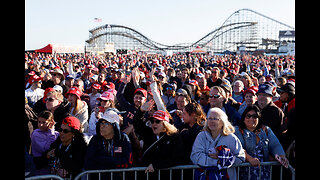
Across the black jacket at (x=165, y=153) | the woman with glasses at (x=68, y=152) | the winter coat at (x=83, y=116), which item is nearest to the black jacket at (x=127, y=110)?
the winter coat at (x=83, y=116)

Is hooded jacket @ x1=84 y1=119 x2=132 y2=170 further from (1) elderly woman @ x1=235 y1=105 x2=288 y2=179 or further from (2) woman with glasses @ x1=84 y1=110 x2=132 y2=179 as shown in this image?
(1) elderly woman @ x1=235 y1=105 x2=288 y2=179

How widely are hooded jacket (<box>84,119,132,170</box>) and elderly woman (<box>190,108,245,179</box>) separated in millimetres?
711

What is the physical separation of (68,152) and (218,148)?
5.39 feet

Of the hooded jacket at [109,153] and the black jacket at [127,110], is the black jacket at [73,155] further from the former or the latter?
the black jacket at [127,110]

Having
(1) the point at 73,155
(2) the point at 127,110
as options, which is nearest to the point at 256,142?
(1) the point at 73,155

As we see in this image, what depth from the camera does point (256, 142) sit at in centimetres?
336

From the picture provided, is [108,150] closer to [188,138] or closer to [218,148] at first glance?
[188,138]

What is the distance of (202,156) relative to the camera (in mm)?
3020

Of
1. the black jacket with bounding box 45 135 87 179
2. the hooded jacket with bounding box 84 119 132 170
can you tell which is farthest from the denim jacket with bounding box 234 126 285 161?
the black jacket with bounding box 45 135 87 179

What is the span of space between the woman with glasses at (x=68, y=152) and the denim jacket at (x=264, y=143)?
→ 70.6 inches

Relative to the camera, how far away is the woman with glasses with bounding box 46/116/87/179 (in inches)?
131
